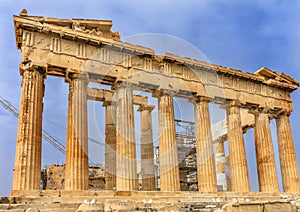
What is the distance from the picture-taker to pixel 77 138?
17.6 m

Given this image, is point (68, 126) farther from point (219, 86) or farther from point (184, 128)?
point (184, 128)

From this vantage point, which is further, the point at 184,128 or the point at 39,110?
the point at 184,128

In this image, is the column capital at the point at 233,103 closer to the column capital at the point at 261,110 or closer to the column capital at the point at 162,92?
A: the column capital at the point at 261,110

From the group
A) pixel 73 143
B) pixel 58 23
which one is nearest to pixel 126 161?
pixel 73 143

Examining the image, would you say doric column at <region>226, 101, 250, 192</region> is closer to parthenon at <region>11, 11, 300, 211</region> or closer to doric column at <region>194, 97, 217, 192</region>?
parthenon at <region>11, 11, 300, 211</region>

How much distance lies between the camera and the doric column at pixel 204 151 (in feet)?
68.5

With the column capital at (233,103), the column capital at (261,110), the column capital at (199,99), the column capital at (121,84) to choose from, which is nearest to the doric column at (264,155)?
the column capital at (261,110)

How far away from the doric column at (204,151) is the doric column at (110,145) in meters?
5.49

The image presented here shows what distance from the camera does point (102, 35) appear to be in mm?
19984

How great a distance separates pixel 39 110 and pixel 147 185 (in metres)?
9.31

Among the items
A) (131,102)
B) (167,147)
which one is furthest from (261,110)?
(131,102)

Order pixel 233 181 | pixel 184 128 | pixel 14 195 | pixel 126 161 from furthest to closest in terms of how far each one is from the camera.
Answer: pixel 184 128, pixel 233 181, pixel 126 161, pixel 14 195

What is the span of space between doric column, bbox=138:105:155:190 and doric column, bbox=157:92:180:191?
313 cm

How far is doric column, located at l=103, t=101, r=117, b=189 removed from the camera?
72.2 ft
